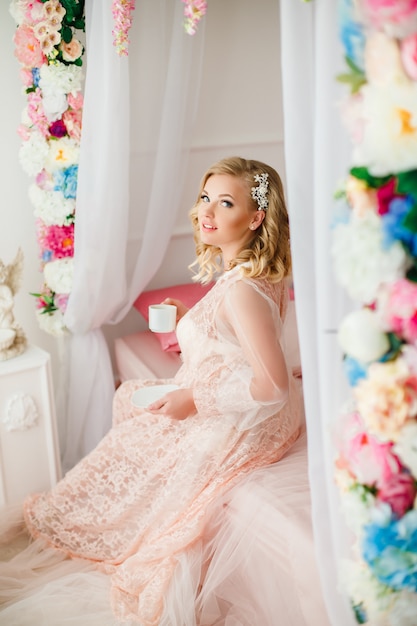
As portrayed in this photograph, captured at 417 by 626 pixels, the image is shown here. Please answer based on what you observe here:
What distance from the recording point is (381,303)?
41.7 inches

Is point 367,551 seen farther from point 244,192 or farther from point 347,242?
point 244,192

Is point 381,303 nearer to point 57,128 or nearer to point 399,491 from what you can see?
point 399,491

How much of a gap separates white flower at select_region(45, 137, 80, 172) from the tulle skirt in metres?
1.35

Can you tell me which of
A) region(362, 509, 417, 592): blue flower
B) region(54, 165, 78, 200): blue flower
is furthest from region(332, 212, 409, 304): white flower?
region(54, 165, 78, 200): blue flower

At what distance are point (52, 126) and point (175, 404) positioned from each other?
1.21 meters

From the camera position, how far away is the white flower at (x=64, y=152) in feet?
8.42

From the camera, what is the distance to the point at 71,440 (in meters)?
2.92

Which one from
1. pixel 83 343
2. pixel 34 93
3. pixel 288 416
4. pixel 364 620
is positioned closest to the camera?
pixel 364 620

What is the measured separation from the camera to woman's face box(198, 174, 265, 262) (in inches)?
80.6

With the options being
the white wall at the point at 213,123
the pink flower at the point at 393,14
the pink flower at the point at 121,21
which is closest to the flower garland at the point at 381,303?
the pink flower at the point at 393,14

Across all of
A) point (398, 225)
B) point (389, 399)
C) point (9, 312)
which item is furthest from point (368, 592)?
point (9, 312)

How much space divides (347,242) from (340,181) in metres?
0.13

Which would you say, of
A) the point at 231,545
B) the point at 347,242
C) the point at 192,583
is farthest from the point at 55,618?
the point at 347,242

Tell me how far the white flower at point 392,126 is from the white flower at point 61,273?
1865 millimetres
